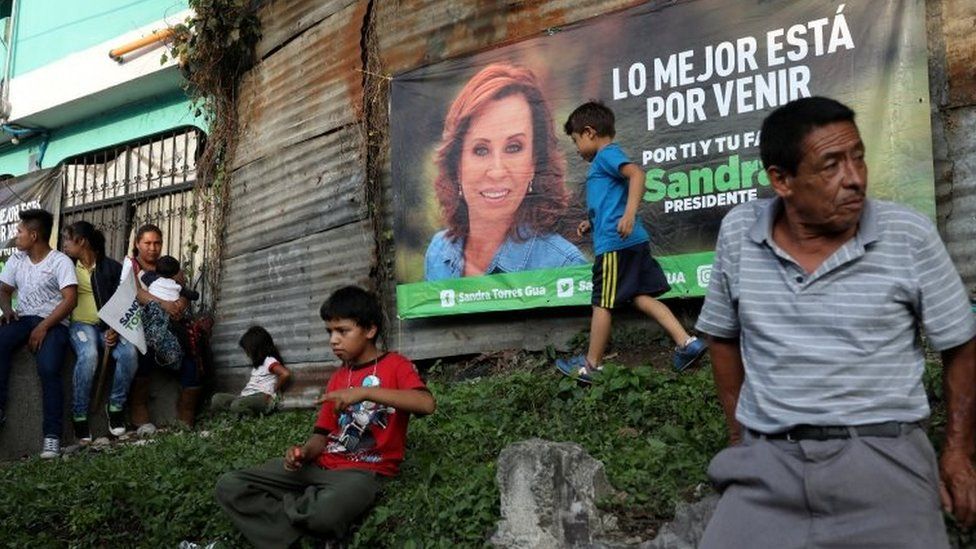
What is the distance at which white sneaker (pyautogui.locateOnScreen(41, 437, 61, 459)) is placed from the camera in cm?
711

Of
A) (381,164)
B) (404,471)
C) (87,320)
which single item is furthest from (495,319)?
(87,320)

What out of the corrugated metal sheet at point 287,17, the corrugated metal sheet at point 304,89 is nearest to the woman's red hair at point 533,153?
the corrugated metal sheet at point 304,89

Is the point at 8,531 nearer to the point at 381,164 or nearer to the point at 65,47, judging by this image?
the point at 381,164

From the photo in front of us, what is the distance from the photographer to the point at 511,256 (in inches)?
267

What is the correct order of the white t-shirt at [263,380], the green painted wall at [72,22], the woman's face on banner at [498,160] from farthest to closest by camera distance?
the green painted wall at [72,22] < the white t-shirt at [263,380] < the woman's face on banner at [498,160]

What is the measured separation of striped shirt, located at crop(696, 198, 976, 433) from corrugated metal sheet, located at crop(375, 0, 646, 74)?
433 cm

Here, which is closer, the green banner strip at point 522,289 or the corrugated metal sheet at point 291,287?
the green banner strip at point 522,289

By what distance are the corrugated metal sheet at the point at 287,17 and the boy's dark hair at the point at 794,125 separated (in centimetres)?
648

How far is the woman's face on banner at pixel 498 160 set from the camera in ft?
22.3

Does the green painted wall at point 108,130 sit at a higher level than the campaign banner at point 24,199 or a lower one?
higher

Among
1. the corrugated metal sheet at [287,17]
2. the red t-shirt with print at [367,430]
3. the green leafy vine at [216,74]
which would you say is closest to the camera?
the red t-shirt with print at [367,430]

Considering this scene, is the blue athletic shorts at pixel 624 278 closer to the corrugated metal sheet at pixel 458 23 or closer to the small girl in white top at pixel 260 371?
the corrugated metal sheet at pixel 458 23

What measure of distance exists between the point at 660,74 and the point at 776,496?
4233 millimetres

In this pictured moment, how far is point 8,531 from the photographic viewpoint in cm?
517
